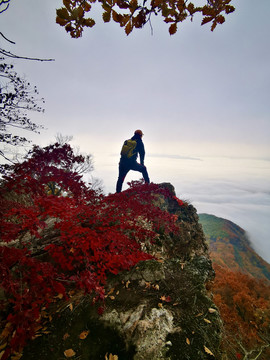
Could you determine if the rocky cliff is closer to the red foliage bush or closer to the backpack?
the red foliage bush

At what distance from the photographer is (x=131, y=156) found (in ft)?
21.3

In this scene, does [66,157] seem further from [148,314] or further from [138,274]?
[148,314]

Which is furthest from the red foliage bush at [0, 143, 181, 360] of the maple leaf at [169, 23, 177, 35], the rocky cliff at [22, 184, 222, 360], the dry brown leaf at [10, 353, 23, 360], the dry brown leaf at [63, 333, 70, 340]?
the maple leaf at [169, 23, 177, 35]

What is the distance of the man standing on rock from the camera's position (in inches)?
255

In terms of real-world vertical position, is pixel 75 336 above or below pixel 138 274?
below

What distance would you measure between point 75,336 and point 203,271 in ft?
12.2

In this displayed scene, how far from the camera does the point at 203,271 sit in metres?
4.78

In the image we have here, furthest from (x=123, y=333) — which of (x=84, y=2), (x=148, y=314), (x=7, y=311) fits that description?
(x=84, y=2)

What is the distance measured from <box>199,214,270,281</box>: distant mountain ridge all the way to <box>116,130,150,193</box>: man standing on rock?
32463 mm

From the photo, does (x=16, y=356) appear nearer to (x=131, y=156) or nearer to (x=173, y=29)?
A: (x=173, y=29)

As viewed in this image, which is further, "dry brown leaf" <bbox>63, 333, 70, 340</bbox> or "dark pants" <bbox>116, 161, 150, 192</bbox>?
"dark pants" <bbox>116, 161, 150, 192</bbox>

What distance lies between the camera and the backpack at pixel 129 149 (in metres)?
6.46

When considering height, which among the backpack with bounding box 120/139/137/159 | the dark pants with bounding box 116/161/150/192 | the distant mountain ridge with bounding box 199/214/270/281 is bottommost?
the distant mountain ridge with bounding box 199/214/270/281

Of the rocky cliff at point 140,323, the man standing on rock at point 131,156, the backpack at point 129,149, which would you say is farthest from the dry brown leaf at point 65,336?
the backpack at point 129,149
